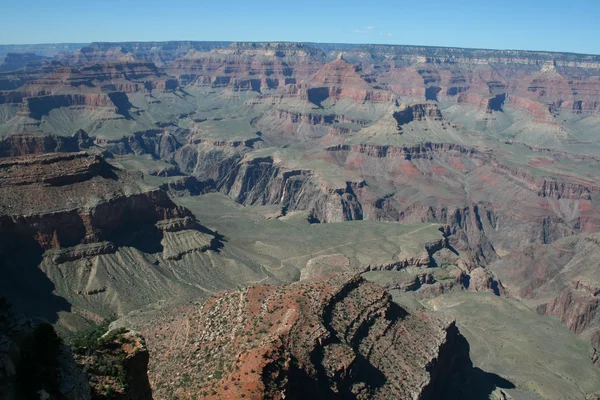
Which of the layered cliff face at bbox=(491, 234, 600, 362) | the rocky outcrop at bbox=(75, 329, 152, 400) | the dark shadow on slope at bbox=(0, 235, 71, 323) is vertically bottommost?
the layered cliff face at bbox=(491, 234, 600, 362)

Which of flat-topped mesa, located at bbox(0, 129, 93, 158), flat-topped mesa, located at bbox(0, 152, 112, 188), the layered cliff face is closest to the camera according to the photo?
flat-topped mesa, located at bbox(0, 152, 112, 188)

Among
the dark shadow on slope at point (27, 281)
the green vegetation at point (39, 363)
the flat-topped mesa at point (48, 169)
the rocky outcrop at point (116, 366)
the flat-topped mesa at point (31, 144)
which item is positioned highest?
the green vegetation at point (39, 363)

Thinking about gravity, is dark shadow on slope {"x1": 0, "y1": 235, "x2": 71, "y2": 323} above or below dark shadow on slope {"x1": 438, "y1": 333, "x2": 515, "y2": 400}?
above

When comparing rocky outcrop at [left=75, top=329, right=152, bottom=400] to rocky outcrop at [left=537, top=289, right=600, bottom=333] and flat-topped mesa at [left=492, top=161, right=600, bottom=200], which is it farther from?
flat-topped mesa at [left=492, top=161, right=600, bottom=200]

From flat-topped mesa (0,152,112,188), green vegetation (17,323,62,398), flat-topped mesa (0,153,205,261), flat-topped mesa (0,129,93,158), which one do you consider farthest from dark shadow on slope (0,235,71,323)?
flat-topped mesa (0,129,93,158)

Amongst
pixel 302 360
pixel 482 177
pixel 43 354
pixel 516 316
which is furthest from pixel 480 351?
pixel 482 177

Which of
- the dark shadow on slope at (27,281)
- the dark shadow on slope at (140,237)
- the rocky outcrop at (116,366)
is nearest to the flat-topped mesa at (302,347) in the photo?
the rocky outcrop at (116,366)

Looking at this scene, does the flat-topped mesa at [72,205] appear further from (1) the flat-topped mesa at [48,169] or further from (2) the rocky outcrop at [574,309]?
(2) the rocky outcrop at [574,309]
